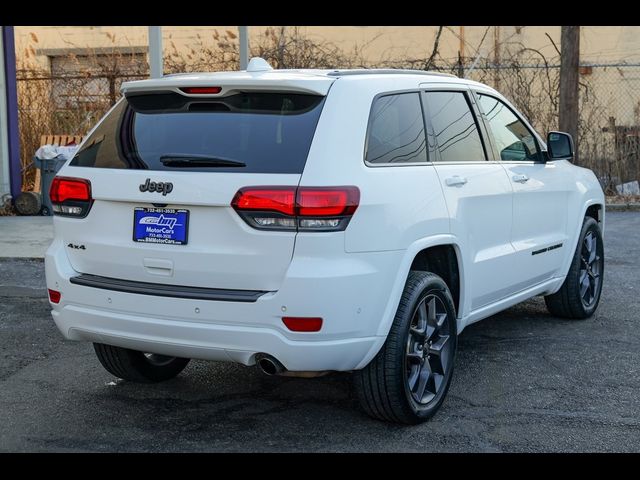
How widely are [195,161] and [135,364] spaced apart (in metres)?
1.55

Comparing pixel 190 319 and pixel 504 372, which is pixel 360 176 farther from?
pixel 504 372

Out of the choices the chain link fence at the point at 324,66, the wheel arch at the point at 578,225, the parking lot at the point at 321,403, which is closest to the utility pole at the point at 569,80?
the chain link fence at the point at 324,66

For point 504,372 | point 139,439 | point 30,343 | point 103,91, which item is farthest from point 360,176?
point 103,91

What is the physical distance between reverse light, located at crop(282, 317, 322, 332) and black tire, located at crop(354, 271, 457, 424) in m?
→ 0.49

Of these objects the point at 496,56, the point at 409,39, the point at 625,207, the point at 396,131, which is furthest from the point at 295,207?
the point at 409,39

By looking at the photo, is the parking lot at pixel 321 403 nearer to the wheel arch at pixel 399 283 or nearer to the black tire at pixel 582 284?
the black tire at pixel 582 284

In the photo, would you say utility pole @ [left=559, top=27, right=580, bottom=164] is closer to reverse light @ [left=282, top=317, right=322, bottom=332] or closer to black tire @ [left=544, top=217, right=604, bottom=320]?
black tire @ [left=544, top=217, right=604, bottom=320]

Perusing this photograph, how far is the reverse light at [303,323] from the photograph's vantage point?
389 centimetres

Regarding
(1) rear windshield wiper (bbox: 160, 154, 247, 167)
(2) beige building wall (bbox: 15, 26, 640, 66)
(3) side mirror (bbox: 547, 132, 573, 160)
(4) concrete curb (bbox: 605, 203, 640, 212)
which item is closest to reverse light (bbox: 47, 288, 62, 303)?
(1) rear windshield wiper (bbox: 160, 154, 247, 167)

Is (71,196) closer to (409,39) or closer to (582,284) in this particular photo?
(582,284)

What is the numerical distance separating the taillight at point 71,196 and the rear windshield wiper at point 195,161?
18.0 inches

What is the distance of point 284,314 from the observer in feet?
12.8

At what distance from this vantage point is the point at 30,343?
6211 mm

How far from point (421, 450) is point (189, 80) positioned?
2.09 meters
